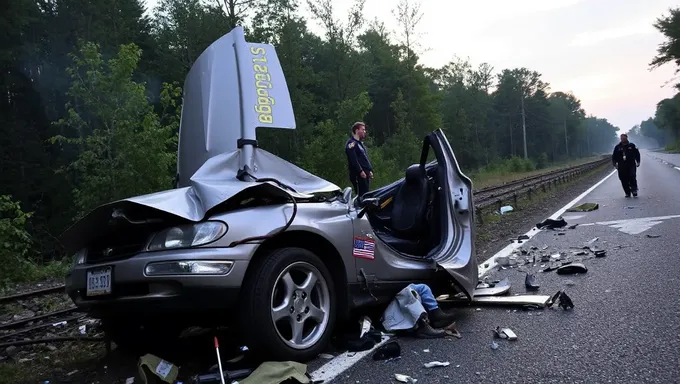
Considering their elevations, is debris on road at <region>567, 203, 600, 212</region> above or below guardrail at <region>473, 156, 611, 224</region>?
below

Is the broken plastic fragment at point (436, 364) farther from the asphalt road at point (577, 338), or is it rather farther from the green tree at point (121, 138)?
the green tree at point (121, 138)

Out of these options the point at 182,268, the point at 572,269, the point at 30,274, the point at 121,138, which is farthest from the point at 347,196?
the point at 121,138

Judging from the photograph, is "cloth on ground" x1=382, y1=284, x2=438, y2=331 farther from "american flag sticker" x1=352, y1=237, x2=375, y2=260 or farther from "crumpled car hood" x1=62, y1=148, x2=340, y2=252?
"crumpled car hood" x1=62, y1=148, x2=340, y2=252

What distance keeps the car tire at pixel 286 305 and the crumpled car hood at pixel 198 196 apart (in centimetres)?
46

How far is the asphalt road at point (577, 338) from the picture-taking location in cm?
301

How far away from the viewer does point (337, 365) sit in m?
3.32

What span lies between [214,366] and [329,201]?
4.53 feet

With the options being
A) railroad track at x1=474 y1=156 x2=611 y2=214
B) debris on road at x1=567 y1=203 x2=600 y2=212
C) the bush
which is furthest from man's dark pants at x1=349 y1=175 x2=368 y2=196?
debris on road at x1=567 y1=203 x2=600 y2=212

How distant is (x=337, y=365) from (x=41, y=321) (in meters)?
4.50

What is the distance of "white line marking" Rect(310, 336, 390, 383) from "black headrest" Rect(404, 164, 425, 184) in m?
1.95

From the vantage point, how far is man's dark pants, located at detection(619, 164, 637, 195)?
15164mm

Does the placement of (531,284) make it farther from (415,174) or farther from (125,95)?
(125,95)

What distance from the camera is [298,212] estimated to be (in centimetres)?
350

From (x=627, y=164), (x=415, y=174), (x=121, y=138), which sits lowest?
(x=627, y=164)
